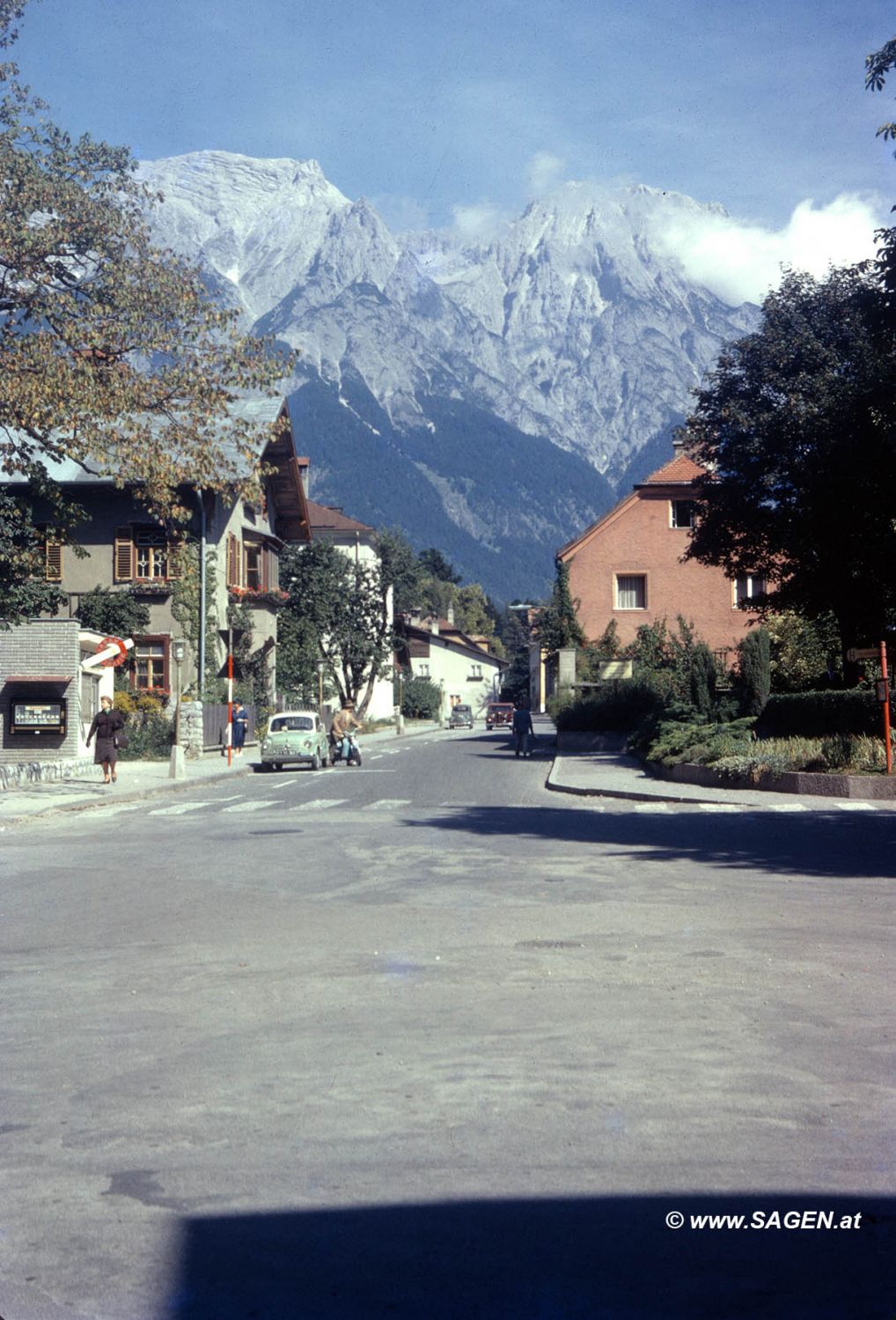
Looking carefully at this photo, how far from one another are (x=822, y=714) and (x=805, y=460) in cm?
761

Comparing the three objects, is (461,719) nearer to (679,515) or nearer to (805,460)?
(679,515)

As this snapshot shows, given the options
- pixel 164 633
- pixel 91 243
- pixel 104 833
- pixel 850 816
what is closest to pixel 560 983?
pixel 104 833

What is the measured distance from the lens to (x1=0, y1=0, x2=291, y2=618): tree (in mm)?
21750

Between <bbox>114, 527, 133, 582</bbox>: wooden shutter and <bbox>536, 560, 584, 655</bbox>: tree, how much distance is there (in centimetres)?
1825

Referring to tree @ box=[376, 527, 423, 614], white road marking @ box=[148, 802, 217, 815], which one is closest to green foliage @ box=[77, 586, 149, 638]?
white road marking @ box=[148, 802, 217, 815]

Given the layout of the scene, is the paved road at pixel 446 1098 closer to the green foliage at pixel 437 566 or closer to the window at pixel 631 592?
the window at pixel 631 592

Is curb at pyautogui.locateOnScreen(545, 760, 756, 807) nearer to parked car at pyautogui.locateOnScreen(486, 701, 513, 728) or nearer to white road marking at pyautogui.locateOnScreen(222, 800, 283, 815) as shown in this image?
white road marking at pyautogui.locateOnScreen(222, 800, 283, 815)

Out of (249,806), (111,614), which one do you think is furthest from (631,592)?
(249,806)

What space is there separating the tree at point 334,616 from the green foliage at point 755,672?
99.1ft

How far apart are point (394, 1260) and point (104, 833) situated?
15.1 m

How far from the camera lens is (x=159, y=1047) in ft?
20.7

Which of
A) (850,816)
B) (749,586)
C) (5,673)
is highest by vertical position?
(749,586)

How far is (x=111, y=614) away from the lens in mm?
43469

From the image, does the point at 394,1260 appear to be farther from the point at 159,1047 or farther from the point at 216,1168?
the point at 159,1047
